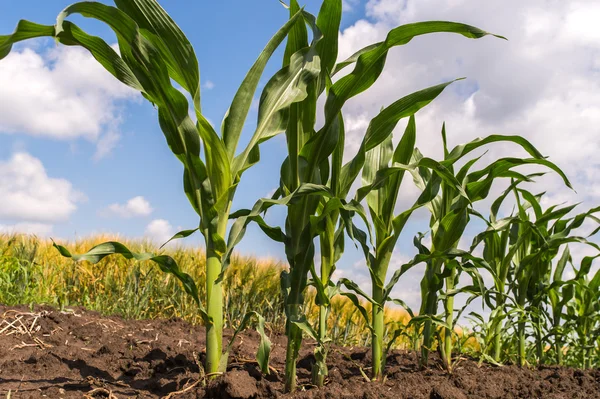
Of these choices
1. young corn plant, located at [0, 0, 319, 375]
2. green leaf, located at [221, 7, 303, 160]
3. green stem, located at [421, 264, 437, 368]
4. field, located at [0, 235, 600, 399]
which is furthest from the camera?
green stem, located at [421, 264, 437, 368]

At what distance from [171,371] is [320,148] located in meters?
1.28

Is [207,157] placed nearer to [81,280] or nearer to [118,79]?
[118,79]

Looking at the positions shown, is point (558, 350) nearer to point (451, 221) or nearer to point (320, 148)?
point (451, 221)

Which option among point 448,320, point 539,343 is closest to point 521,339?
point 539,343

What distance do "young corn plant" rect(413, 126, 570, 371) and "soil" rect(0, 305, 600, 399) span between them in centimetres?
33

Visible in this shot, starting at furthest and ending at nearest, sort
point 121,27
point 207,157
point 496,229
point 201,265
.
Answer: point 201,265, point 496,229, point 207,157, point 121,27

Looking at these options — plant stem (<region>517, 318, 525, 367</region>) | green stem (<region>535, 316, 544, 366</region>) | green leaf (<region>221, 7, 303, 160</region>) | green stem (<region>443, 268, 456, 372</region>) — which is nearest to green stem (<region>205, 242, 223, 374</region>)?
green leaf (<region>221, 7, 303, 160</region>)

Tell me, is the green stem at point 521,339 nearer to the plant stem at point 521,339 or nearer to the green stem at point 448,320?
the plant stem at point 521,339

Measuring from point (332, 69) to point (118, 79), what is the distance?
865 millimetres

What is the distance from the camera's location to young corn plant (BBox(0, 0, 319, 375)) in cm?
198

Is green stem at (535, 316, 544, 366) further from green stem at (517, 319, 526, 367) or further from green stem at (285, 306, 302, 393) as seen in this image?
green stem at (285, 306, 302, 393)

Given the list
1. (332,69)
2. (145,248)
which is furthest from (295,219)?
(145,248)

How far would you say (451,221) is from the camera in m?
2.78

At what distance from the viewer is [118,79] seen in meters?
2.10
